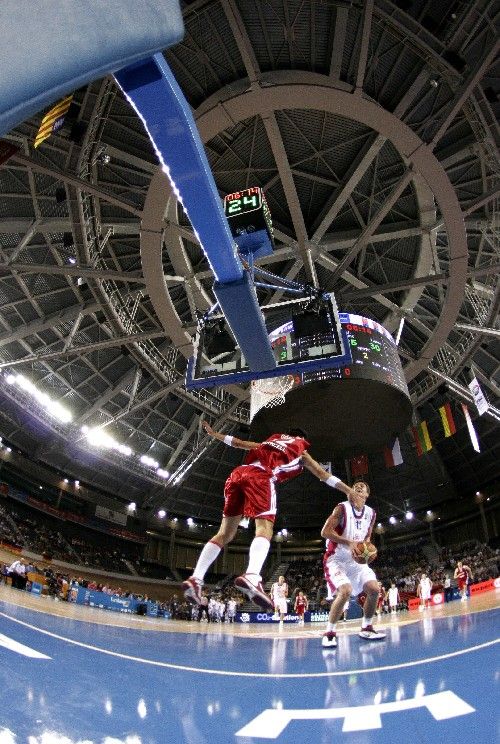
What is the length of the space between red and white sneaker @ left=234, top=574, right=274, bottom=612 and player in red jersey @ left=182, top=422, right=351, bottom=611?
0.05 metres

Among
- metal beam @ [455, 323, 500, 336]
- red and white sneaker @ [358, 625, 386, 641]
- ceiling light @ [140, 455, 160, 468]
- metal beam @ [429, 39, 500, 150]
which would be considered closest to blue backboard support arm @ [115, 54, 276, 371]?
red and white sneaker @ [358, 625, 386, 641]

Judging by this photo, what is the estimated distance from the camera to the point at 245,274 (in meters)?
8.41

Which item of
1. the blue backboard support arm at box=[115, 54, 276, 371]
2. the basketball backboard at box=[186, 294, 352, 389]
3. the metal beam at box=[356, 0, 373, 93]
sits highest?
the metal beam at box=[356, 0, 373, 93]

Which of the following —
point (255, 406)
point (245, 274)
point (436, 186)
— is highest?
point (436, 186)

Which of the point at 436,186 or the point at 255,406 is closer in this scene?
the point at 436,186

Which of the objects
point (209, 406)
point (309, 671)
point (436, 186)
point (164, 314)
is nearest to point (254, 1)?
point (436, 186)

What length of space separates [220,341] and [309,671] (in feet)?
28.3

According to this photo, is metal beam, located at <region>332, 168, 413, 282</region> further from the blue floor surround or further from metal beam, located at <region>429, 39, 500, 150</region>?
the blue floor surround

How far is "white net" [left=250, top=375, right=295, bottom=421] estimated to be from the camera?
1767cm

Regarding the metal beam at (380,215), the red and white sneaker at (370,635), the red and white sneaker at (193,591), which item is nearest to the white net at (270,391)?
the metal beam at (380,215)

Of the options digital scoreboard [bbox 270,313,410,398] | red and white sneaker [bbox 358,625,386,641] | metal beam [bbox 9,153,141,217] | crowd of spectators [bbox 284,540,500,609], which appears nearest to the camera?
red and white sneaker [bbox 358,625,386,641]

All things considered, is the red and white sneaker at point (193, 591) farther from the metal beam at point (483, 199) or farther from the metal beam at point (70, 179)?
the metal beam at point (483, 199)

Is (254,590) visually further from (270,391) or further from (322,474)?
(270,391)

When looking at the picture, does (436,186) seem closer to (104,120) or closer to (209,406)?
(104,120)
